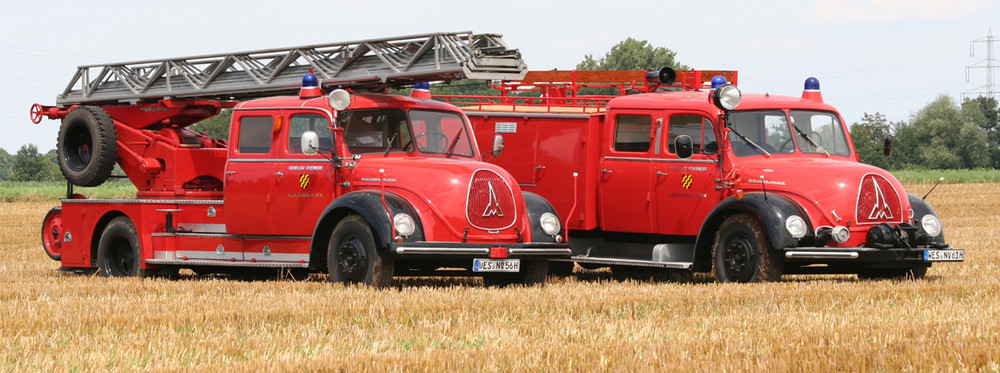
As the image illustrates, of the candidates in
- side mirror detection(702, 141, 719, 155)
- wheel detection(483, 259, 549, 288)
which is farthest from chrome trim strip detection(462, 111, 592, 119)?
wheel detection(483, 259, 549, 288)

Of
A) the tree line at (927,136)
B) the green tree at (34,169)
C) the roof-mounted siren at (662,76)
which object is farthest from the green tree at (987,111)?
the roof-mounted siren at (662,76)

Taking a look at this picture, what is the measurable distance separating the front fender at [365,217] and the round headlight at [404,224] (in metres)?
0.04

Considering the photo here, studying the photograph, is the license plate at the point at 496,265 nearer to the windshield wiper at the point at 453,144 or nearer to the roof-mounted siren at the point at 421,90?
the windshield wiper at the point at 453,144

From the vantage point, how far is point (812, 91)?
16297 millimetres

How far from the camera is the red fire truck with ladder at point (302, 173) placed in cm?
1371

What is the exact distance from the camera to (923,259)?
14.1m

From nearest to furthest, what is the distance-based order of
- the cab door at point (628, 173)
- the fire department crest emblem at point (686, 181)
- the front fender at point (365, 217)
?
the front fender at point (365, 217)
the fire department crest emblem at point (686, 181)
the cab door at point (628, 173)

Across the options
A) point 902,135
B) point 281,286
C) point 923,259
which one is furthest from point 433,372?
point 902,135

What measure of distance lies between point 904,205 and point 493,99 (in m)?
5.99

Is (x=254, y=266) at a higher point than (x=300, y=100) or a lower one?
lower

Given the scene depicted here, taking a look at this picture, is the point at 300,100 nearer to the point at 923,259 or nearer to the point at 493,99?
the point at 493,99

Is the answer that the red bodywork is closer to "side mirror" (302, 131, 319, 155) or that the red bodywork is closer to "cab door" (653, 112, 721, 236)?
"side mirror" (302, 131, 319, 155)

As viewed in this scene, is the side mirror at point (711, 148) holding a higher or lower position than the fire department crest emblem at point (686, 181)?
higher

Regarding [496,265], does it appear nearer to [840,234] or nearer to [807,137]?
[840,234]
